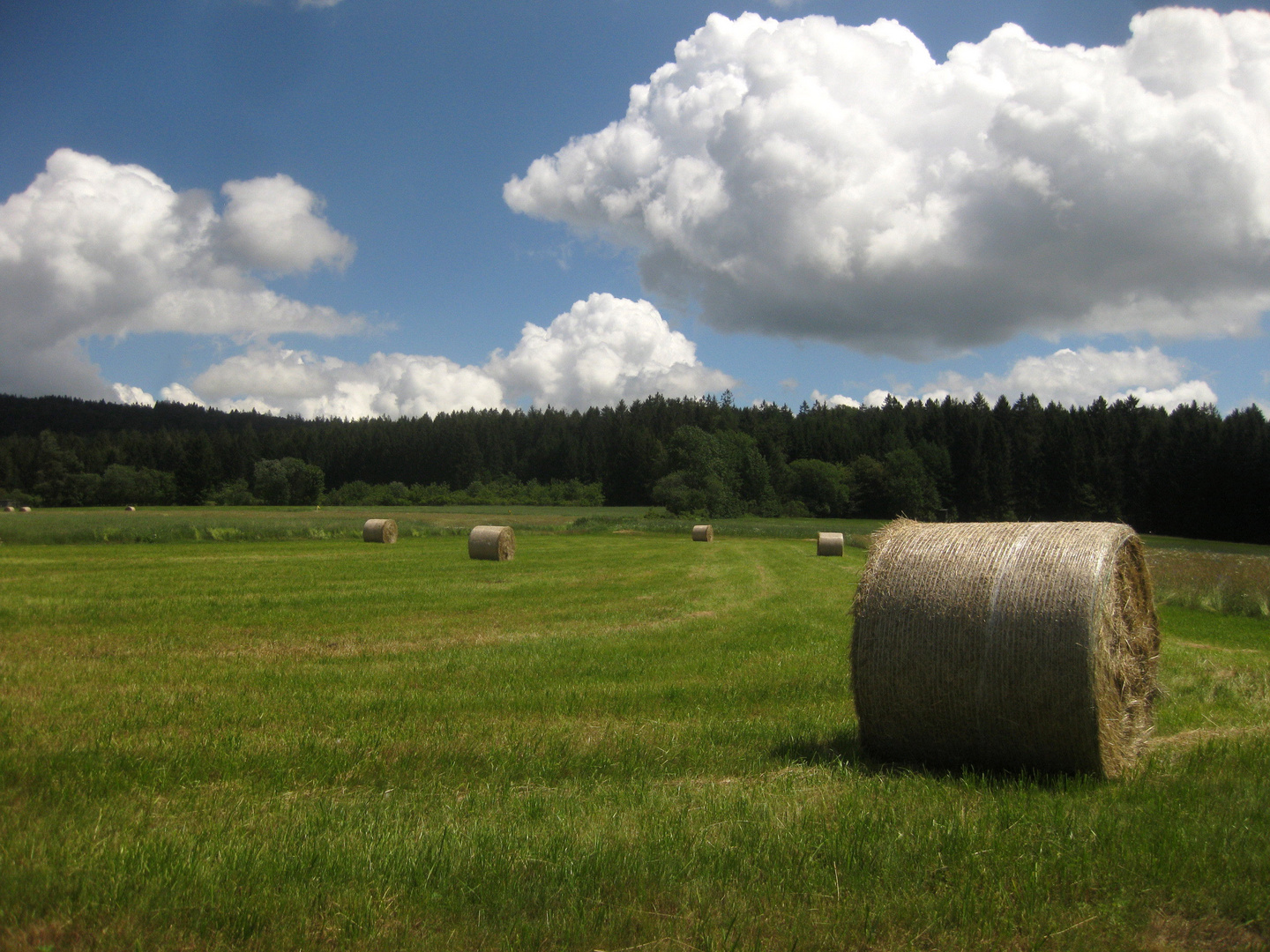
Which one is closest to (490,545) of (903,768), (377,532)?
(377,532)

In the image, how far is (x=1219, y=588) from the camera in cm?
2572

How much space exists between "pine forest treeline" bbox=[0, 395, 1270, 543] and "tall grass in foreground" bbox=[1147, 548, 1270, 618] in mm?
62453

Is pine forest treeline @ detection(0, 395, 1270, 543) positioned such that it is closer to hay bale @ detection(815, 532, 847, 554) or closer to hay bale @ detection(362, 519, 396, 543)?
hay bale @ detection(815, 532, 847, 554)

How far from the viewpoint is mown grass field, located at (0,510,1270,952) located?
12.2ft

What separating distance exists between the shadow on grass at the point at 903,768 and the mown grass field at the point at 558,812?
46 millimetres

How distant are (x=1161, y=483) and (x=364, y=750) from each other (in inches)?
3947

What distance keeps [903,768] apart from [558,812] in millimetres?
2994

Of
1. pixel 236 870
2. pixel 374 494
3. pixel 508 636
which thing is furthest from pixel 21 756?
pixel 374 494

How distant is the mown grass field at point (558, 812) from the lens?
3707 millimetres

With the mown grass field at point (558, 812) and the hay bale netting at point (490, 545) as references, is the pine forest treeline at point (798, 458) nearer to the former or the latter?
the hay bale netting at point (490, 545)

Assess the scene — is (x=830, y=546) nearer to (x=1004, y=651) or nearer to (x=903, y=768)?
(x=903, y=768)

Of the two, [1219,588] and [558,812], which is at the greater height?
[558,812]

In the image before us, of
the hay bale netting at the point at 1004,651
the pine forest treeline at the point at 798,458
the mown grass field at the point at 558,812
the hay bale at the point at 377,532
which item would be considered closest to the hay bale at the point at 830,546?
the hay bale at the point at 377,532

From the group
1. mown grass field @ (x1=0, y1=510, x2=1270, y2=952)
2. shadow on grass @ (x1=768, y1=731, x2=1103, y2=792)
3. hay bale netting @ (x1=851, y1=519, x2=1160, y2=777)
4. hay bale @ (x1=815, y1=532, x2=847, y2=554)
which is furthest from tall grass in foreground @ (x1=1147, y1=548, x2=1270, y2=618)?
shadow on grass @ (x1=768, y1=731, x2=1103, y2=792)
